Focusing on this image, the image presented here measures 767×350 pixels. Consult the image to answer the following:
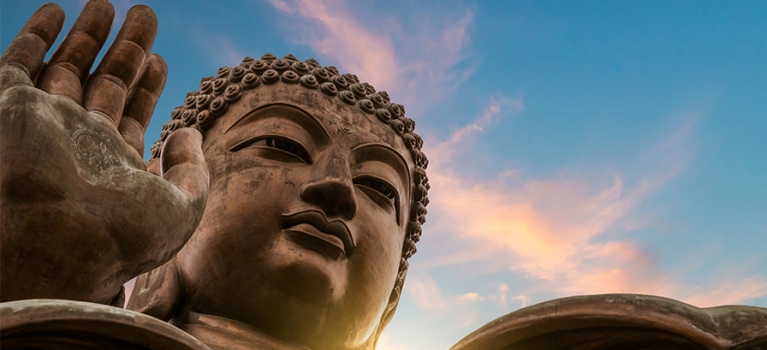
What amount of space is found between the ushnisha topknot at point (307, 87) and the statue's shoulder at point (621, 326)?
2569 mm

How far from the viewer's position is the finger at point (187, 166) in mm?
2996

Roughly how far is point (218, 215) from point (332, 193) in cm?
71

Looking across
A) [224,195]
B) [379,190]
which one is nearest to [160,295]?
[224,195]

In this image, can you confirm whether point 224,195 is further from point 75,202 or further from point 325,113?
point 75,202

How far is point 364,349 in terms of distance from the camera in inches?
170

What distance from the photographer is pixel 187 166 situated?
123 inches

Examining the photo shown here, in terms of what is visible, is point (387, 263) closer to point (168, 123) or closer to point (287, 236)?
point (287, 236)

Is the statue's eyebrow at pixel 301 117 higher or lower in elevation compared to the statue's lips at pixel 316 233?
higher

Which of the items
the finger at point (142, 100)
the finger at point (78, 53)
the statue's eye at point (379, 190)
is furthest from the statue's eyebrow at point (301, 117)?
the finger at point (78, 53)

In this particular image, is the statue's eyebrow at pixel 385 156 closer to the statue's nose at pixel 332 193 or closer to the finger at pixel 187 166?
the statue's nose at pixel 332 193

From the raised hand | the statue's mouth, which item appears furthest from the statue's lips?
the raised hand

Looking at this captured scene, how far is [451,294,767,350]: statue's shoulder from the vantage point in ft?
6.89

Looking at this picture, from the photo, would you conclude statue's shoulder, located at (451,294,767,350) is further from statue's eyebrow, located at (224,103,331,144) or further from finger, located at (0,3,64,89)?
finger, located at (0,3,64,89)

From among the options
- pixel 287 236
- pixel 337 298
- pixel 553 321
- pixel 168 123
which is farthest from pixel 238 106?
pixel 553 321
